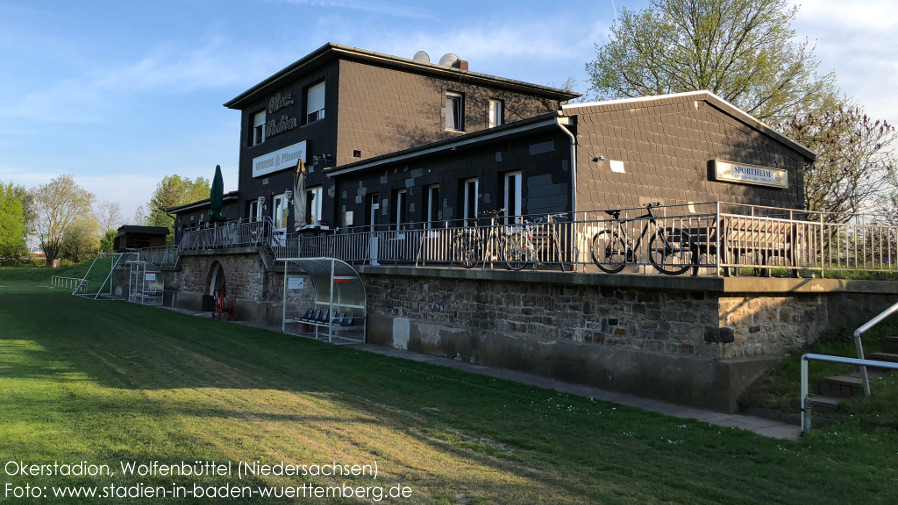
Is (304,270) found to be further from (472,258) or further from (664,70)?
(664,70)

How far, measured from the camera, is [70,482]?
15.0ft

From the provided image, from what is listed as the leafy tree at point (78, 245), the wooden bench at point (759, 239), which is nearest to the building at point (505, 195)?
the wooden bench at point (759, 239)

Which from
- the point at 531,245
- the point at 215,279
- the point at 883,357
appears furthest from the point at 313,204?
the point at 883,357

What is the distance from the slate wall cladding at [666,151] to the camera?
507 inches

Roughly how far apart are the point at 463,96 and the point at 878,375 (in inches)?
732

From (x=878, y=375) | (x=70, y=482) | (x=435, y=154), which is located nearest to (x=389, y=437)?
(x=70, y=482)

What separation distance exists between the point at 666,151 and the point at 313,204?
44.5 ft

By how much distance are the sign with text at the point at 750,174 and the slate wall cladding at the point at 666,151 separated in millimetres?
152

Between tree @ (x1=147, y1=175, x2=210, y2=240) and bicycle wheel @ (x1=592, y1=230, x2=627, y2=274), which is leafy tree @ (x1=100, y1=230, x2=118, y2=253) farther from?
bicycle wheel @ (x1=592, y1=230, x2=627, y2=274)

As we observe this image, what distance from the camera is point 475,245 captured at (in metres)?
12.0

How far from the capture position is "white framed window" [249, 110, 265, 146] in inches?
1065

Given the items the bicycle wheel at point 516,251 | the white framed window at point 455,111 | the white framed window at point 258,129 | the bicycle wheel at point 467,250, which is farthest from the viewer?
the white framed window at point 258,129

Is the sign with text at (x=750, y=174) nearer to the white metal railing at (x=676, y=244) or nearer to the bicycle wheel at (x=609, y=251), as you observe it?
the white metal railing at (x=676, y=244)

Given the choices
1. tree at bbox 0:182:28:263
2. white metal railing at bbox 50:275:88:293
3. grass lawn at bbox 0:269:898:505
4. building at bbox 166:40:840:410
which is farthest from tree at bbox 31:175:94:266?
grass lawn at bbox 0:269:898:505
